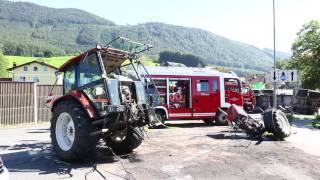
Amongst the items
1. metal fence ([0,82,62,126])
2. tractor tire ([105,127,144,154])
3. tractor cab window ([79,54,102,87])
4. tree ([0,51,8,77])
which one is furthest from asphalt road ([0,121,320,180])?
tree ([0,51,8,77])

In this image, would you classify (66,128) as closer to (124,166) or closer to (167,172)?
(124,166)

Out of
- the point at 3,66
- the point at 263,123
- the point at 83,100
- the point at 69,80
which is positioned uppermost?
the point at 3,66

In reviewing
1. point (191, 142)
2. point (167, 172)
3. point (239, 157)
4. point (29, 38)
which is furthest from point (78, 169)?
point (29, 38)

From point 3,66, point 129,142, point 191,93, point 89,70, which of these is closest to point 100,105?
point 89,70

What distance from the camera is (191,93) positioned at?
2088 cm

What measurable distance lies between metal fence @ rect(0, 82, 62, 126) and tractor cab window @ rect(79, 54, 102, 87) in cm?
1190

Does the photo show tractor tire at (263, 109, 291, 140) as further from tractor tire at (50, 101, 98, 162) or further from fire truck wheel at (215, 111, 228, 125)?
tractor tire at (50, 101, 98, 162)

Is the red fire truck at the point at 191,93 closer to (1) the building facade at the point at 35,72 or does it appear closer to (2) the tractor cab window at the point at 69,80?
(2) the tractor cab window at the point at 69,80

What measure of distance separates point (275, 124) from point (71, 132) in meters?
7.41

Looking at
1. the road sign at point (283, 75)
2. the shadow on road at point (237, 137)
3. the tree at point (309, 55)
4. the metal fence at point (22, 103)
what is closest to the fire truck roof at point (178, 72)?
the road sign at point (283, 75)

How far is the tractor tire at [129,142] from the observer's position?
1141 centimetres

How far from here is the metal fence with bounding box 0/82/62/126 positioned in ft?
71.0

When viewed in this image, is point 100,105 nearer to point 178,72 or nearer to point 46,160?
point 46,160

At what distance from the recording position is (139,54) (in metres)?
11.5
